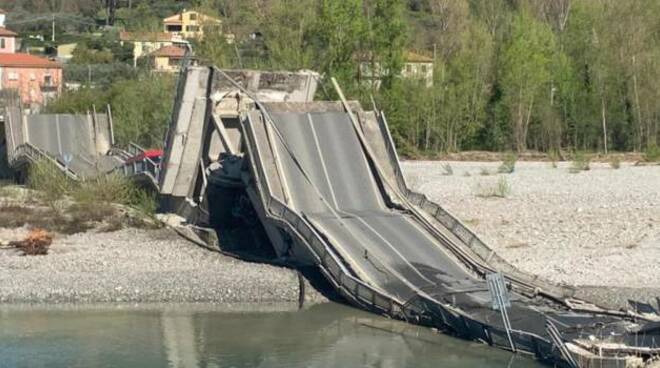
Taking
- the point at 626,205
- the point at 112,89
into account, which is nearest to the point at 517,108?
the point at 112,89

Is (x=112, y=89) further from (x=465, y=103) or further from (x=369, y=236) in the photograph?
(x=369, y=236)

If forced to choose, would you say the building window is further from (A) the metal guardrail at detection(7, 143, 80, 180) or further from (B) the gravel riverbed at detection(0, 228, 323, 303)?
(B) the gravel riverbed at detection(0, 228, 323, 303)

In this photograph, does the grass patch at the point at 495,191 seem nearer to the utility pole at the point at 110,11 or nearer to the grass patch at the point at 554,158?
the grass patch at the point at 554,158

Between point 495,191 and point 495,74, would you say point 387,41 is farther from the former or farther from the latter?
point 495,191

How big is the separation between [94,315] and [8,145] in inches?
890

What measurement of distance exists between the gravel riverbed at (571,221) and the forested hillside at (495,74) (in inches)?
646

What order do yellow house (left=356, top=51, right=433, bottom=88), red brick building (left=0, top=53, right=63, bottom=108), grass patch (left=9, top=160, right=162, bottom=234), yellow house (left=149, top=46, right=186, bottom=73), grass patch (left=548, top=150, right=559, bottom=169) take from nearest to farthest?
1. grass patch (left=9, top=160, right=162, bottom=234)
2. grass patch (left=548, top=150, right=559, bottom=169)
3. yellow house (left=356, top=51, right=433, bottom=88)
4. yellow house (left=149, top=46, right=186, bottom=73)
5. red brick building (left=0, top=53, right=63, bottom=108)

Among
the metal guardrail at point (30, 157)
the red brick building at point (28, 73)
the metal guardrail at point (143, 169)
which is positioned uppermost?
the red brick building at point (28, 73)

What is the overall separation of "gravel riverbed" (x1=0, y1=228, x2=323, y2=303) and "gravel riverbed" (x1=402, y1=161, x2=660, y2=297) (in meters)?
4.75

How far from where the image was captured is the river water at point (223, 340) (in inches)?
717

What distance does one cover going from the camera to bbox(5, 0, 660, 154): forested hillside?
53625mm

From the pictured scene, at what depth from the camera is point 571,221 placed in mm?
26531

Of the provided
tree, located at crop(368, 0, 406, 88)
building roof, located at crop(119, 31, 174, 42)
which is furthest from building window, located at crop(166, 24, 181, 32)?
tree, located at crop(368, 0, 406, 88)

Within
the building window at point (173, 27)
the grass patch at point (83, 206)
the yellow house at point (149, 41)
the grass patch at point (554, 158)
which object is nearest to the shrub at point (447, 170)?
the grass patch at point (554, 158)
